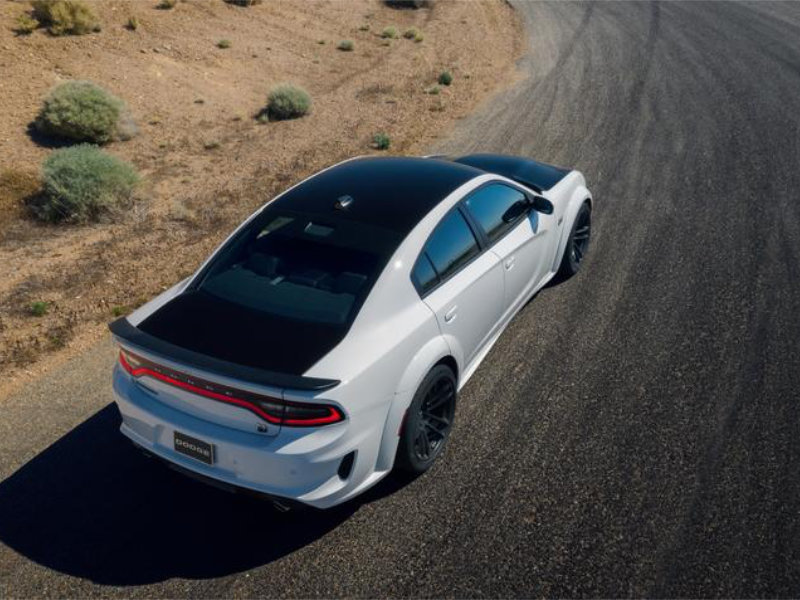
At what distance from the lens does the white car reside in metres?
3.47

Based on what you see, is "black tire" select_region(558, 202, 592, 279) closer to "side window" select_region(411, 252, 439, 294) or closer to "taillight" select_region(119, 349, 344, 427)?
"side window" select_region(411, 252, 439, 294)

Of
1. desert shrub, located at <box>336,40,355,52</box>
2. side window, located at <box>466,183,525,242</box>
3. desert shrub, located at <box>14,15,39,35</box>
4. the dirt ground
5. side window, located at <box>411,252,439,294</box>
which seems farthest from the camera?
desert shrub, located at <box>336,40,355,52</box>

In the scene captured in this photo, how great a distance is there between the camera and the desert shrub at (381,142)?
1049cm

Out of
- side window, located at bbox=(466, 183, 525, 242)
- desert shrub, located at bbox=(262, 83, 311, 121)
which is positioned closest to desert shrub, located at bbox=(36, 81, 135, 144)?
desert shrub, located at bbox=(262, 83, 311, 121)

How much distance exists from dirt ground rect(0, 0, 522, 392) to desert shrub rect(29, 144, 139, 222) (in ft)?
0.79

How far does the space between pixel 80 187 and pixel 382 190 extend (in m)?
5.31

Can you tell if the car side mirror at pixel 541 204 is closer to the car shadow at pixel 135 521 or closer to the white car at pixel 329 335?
the white car at pixel 329 335

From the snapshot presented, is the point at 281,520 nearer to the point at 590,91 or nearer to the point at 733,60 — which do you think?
the point at 590,91

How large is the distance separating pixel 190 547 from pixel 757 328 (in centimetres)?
502

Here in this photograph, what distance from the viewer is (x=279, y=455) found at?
3414 millimetres

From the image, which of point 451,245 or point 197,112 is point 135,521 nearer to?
point 451,245

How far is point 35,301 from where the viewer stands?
6.51m

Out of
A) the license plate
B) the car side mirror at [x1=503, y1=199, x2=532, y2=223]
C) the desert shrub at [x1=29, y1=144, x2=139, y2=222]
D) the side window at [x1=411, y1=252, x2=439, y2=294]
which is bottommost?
the desert shrub at [x1=29, y1=144, x2=139, y2=222]

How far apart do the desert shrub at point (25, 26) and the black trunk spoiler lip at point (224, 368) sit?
513 inches
